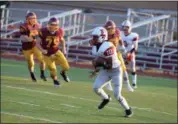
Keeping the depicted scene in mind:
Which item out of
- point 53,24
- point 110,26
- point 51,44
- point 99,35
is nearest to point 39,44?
point 51,44

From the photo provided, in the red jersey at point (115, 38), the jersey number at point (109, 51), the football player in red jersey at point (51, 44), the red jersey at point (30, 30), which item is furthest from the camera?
the red jersey at point (30, 30)

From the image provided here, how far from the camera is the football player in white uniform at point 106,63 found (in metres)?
11.6

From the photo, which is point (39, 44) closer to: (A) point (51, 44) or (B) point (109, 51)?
(A) point (51, 44)

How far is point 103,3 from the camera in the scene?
34.4 m

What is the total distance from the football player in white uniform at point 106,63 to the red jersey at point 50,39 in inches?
152

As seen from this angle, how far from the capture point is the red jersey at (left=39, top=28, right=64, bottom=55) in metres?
15.7

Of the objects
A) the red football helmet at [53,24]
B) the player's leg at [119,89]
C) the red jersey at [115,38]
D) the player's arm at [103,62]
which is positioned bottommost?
the player's leg at [119,89]

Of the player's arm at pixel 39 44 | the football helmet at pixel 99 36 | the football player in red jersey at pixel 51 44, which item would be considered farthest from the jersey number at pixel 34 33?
the football helmet at pixel 99 36

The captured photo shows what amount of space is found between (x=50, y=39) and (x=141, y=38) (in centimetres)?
1402

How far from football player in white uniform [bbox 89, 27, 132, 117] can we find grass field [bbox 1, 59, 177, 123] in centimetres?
45

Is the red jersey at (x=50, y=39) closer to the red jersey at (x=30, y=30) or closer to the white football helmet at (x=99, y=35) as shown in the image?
the red jersey at (x=30, y=30)

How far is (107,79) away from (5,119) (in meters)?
2.75

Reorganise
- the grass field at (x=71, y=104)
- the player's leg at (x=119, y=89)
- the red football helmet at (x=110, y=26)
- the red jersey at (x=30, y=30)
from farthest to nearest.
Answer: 1. the red jersey at (x=30, y=30)
2. the red football helmet at (x=110, y=26)
3. the player's leg at (x=119, y=89)
4. the grass field at (x=71, y=104)

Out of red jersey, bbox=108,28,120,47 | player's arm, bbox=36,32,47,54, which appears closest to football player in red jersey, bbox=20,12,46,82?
player's arm, bbox=36,32,47,54
